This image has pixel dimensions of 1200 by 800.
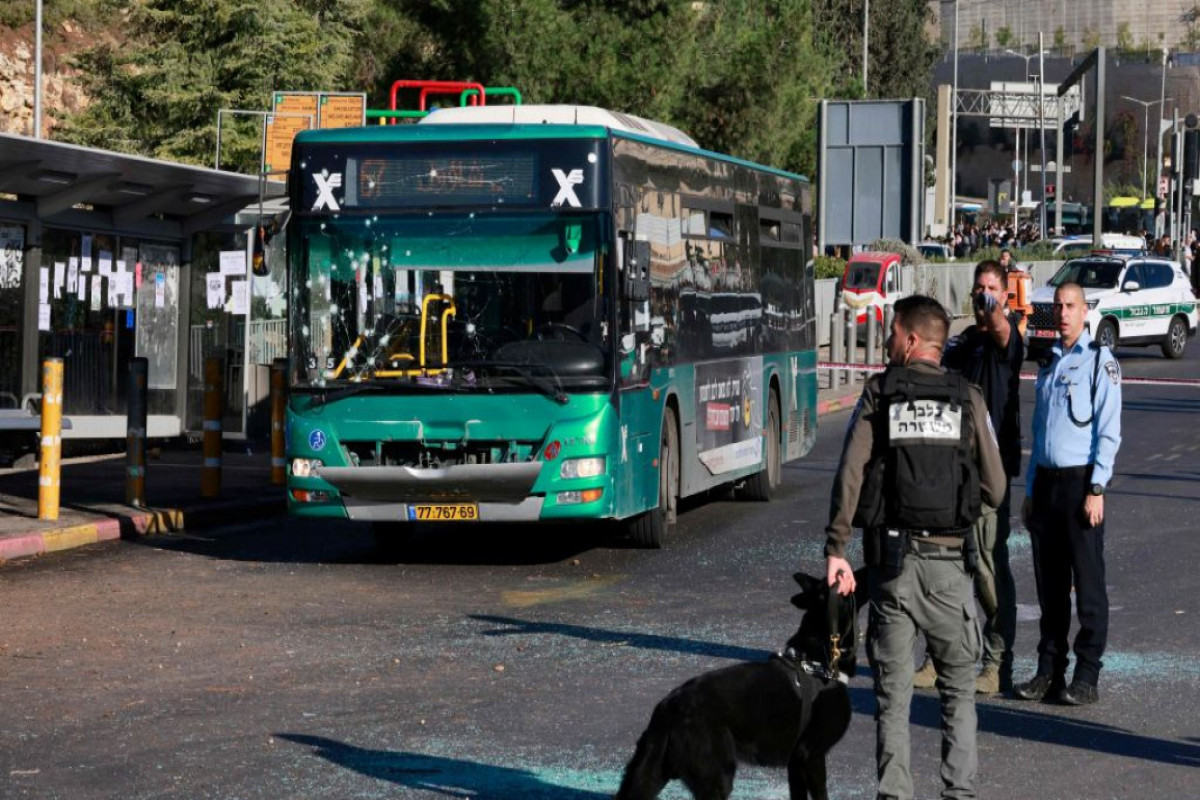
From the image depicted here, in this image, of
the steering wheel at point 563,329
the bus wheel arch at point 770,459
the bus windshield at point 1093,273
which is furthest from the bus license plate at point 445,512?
the bus windshield at point 1093,273

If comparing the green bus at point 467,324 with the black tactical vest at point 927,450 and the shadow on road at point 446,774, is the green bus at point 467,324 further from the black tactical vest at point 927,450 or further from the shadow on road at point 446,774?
the black tactical vest at point 927,450

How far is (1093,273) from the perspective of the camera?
123 ft

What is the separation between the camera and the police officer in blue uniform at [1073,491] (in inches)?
349

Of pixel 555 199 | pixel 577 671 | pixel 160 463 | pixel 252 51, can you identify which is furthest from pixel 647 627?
pixel 252 51

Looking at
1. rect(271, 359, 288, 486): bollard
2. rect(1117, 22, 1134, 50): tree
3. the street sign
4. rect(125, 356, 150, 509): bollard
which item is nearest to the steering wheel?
rect(125, 356, 150, 509): bollard

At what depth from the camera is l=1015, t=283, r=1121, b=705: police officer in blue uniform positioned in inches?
349

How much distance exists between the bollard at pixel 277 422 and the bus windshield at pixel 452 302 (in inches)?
188

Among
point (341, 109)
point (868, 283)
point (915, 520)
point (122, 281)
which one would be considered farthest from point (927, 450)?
point (868, 283)

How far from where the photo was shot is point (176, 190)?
20672 mm

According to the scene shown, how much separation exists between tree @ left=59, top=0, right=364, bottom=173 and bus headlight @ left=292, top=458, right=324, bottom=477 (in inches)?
1163

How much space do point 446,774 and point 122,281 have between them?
48.8 feet

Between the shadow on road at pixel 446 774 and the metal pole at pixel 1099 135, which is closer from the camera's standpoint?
the shadow on road at pixel 446 774

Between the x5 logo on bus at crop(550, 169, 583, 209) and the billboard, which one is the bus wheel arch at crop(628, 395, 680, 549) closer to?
the x5 logo on bus at crop(550, 169, 583, 209)

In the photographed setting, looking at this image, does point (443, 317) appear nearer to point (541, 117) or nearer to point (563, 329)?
point (563, 329)
